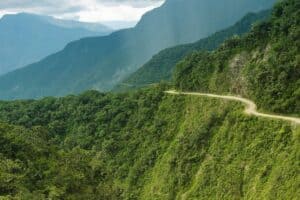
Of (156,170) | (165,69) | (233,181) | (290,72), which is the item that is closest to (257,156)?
(233,181)

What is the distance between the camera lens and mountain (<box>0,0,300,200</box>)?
131 feet

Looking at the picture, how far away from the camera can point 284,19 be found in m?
67.1

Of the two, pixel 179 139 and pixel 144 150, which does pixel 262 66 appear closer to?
A: pixel 179 139

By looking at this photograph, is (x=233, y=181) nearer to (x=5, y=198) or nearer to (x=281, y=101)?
(x=281, y=101)

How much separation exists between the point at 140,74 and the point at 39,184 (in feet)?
477

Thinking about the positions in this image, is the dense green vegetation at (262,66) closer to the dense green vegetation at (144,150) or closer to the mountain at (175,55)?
the dense green vegetation at (144,150)

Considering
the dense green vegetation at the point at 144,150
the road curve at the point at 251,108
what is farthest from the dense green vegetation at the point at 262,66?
the dense green vegetation at the point at 144,150

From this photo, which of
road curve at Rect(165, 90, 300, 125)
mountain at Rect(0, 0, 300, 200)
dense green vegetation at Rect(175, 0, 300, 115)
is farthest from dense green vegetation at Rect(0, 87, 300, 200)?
dense green vegetation at Rect(175, 0, 300, 115)

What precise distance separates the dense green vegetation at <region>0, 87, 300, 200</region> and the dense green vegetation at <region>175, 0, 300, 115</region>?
296 centimetres

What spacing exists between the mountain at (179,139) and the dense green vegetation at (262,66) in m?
0.15

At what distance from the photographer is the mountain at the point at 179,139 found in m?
39.9

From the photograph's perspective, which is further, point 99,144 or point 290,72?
point 99,144

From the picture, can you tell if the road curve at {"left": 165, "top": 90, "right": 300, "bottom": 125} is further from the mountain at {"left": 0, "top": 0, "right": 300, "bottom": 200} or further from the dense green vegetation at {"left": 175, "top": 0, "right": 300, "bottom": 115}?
the dense green vegetation at {"left": 175, "top": 0, "right": 300, "bottom": 115}

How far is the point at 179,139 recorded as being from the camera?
71.1m
